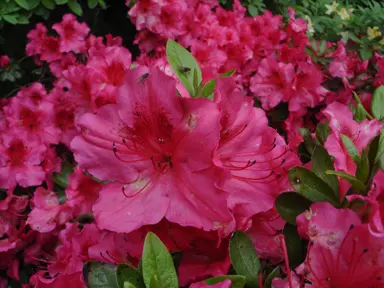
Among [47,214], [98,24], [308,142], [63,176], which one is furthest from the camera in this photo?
[98,24]

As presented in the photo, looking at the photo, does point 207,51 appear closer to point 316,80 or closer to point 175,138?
point 316,80

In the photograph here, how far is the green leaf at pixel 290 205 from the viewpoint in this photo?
68 centimetres

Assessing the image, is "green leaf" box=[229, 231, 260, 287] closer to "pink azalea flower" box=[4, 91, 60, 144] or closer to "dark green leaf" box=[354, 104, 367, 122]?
"dark green leaf" box=[354, 104, 367, 122]

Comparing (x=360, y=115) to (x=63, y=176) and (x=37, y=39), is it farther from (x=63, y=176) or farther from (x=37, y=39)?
(x=37, y=39)

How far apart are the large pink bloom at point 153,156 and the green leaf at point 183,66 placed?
3.4 inches

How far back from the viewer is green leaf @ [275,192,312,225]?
0.68 m

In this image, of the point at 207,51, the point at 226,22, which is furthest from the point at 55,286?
the point at 226,22

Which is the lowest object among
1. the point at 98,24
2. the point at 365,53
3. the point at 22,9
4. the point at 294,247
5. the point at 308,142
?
the point at 98,24

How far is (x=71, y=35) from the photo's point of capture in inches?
75.1

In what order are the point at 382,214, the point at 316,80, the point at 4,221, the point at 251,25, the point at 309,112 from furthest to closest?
1. the point at 251,25
2. the point at 309,112
3. the point at 316,80
4. the point at 4,221
5. the point at 382,214

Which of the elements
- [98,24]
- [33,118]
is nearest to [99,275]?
[33,118]

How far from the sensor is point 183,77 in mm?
773

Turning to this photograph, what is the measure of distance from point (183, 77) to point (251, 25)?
4.82 ft

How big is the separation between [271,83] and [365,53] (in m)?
0.58
